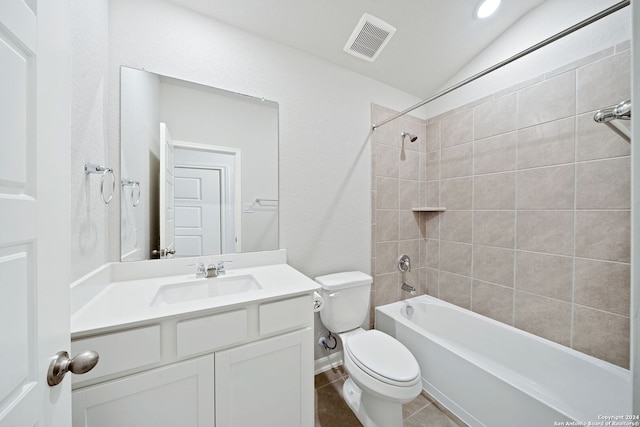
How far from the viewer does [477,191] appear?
1.77m

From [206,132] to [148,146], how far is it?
0.99 ft

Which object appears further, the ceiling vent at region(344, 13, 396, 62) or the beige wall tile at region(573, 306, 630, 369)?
the ceiling vent at region(344, 13, 396, 62)

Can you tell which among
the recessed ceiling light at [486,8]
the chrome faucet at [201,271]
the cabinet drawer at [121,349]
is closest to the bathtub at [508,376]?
the chrome faucet at [201,271]

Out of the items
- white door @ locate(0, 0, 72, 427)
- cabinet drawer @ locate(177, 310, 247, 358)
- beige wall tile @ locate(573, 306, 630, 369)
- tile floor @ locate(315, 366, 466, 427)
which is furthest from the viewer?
tile floor @ locate(315, 366, 466, 427)

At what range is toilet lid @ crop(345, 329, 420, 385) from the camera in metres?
1.10

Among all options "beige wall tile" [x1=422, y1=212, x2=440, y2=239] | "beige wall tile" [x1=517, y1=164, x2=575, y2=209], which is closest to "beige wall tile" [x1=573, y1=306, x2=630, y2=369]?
"beige wall tile" [x1=517, y1=164, x2=575, y2=209]

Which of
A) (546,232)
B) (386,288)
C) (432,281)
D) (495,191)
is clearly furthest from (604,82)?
(386,288)

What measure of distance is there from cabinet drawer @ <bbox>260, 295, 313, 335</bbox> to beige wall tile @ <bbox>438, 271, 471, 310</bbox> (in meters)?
1.50

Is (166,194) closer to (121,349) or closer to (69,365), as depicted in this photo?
(121,349)

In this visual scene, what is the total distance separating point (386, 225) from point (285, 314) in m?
1.25

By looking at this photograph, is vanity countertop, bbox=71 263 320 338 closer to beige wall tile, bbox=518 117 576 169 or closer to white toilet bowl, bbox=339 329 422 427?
white toilet bowl, bbox=339 329 422 427

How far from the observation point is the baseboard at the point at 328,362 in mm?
1663

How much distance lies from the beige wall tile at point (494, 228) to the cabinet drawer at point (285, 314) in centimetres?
151

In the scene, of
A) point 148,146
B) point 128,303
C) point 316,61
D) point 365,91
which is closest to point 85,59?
point 148,146
